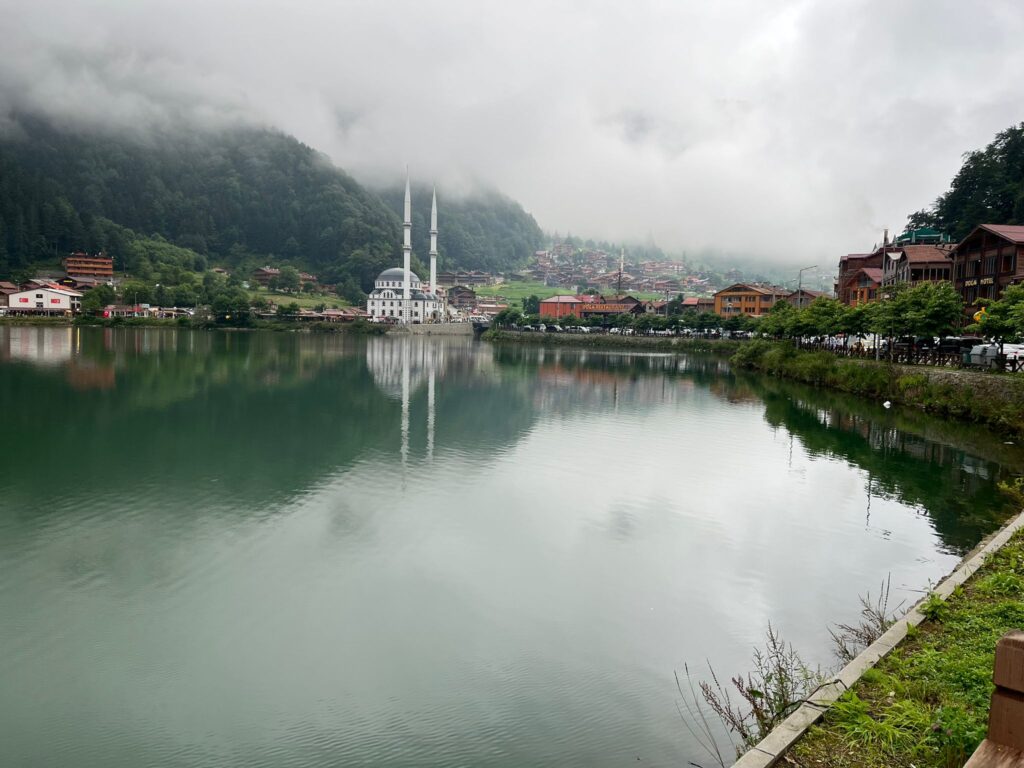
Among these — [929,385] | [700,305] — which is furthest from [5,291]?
[929,385]

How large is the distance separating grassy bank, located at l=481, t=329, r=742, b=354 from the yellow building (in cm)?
999

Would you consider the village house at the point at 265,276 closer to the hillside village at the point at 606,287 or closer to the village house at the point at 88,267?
the hillside village at the point at 606,287

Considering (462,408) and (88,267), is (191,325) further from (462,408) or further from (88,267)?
(462,408)

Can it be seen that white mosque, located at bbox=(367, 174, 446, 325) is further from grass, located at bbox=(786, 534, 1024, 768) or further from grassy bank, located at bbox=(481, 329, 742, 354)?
grass, located at bbox=(786, 534, 1024, 768)

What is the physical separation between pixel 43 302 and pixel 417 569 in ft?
305

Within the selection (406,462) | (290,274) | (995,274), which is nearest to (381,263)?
(290,274)

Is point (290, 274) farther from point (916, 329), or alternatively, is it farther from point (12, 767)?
point (12, 767)

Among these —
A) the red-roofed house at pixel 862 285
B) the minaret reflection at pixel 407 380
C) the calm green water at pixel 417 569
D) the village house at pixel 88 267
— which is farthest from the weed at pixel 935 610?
the village house at pixel 88 267

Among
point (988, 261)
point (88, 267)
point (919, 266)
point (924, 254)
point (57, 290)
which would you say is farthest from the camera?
point (88, 267)

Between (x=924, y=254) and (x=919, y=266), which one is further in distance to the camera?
(x=924, y=254)

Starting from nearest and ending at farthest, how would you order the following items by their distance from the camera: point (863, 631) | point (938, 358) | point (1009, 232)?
point (863, 631), point (938, 358), point (1009, 232)

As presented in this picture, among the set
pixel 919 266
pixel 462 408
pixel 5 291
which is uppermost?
pixel 5 291

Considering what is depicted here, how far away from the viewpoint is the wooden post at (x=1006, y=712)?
171 cm

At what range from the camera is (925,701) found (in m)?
4.15
